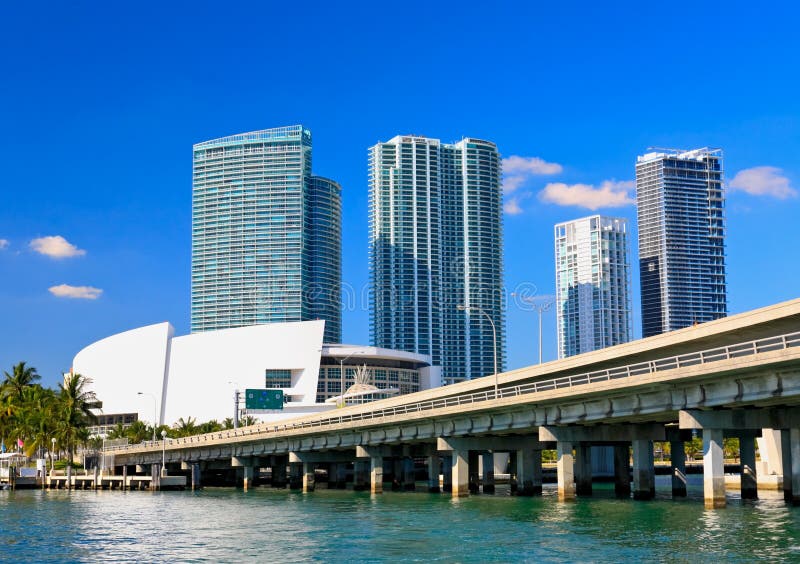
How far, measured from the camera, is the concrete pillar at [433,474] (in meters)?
Answer: 96.1

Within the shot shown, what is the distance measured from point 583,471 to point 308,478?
3282 centimetres

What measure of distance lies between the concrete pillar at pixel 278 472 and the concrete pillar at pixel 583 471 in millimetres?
43884

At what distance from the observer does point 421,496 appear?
89.6m

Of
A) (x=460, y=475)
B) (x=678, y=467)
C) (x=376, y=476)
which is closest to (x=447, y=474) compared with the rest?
(x=376, y=476)

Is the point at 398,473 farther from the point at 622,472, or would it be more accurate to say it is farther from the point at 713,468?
the point at 713,468

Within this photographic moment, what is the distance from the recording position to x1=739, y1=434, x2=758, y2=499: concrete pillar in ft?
238

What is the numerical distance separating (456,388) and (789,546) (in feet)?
165

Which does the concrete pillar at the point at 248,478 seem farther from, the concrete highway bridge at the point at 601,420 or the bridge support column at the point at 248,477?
the concrete highway bridge at the point at 601,420

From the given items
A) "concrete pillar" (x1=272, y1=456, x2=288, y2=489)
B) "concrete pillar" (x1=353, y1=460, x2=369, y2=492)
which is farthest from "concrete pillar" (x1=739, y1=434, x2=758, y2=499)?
"concrete pillar" (x1=272, y1=456, x2=288, y2=489)

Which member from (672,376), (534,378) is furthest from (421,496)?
(672,376)

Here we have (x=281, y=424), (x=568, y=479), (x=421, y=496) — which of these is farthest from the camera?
(x=281, y=424)

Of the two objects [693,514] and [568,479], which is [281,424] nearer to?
[568,479]

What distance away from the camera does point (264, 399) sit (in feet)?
493

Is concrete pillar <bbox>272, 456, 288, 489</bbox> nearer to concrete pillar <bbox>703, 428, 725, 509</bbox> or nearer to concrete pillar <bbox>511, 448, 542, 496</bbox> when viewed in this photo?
concrete pillar <bbox>511, 448, 542, 496</bbox>
